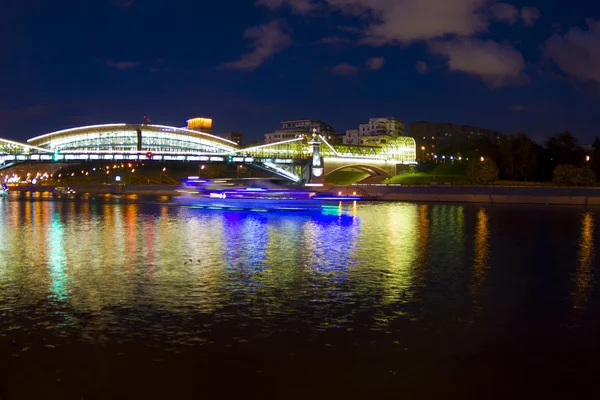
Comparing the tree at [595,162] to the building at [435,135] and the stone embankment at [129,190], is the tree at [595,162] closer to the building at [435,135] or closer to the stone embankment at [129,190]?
the stone embankment at [129,190]

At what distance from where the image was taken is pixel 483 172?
6762 centimetres

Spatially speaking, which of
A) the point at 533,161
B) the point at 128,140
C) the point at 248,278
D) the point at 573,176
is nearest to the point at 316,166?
the point at 533,161

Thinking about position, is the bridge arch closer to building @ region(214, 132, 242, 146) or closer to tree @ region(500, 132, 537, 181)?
tree @ region(500, 132, 537, 181)

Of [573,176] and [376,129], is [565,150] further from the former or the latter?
[376,129]

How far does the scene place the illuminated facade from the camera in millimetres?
110938

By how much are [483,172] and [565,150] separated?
73.0 ft

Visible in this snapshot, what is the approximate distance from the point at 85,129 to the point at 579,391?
116 m

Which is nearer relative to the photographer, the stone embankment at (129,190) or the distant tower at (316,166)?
the stone embankment at (129,190)

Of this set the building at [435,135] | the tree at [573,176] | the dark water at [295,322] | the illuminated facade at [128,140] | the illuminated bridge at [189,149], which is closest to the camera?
the dark water at [295,322]

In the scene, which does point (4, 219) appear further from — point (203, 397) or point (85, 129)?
point (85, 129)

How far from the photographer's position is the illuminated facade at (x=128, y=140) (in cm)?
11094

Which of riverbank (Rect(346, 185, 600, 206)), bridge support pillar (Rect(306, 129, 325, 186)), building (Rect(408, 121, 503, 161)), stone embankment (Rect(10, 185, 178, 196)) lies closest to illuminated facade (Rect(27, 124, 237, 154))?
stone embankment (Rect(10, 185, 178, 196))

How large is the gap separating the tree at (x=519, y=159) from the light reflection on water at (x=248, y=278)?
181 feet

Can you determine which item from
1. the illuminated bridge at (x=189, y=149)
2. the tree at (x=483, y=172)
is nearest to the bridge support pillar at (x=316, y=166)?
the illuminated bridge at (x=189, y=149)
